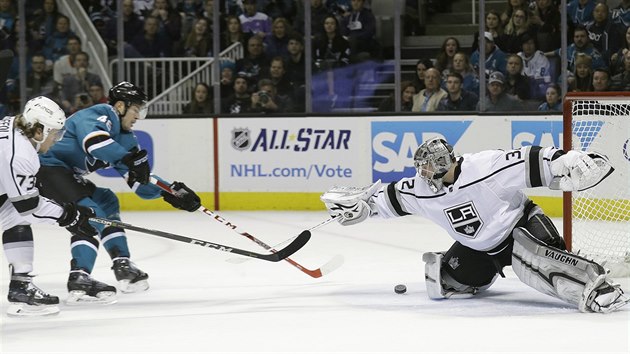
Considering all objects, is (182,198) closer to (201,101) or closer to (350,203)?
(350,203)

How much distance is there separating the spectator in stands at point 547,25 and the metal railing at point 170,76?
7.19 feet

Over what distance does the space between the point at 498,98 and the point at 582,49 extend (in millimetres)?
658

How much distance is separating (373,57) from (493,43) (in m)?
0.89

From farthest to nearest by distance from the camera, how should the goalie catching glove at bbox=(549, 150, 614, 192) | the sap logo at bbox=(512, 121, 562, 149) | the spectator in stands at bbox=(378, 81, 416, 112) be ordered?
the spectator in stands at bbox=(378, 81, 416, 112)
the sap logo at bbox=(512, 121, 562, 149)
the goalie catching glove at bbox=(549, 150, 614, 192)

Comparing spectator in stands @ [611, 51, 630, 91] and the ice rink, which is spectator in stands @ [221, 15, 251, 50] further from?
spectator in stands @ [611, 51, 630, 91]

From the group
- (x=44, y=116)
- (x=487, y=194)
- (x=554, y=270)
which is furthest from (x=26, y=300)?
(x=554, y=270)

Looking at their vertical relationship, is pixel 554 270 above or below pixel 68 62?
below

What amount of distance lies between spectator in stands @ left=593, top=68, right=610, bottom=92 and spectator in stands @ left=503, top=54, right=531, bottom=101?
489 millimetres

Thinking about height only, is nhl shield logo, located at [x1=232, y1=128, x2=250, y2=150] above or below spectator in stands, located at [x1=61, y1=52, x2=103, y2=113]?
below

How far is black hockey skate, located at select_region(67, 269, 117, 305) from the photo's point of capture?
4957 millimetres

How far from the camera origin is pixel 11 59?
8.77 meters

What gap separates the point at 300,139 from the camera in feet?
28.0

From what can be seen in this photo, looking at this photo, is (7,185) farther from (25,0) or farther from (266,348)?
(25,0)

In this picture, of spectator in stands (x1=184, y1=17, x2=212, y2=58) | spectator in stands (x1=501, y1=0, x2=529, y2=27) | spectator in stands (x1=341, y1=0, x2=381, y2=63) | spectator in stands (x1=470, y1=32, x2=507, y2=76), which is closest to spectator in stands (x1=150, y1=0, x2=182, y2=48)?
spectator in stands (x1=184, y1=17, x2=212, y2=58)
